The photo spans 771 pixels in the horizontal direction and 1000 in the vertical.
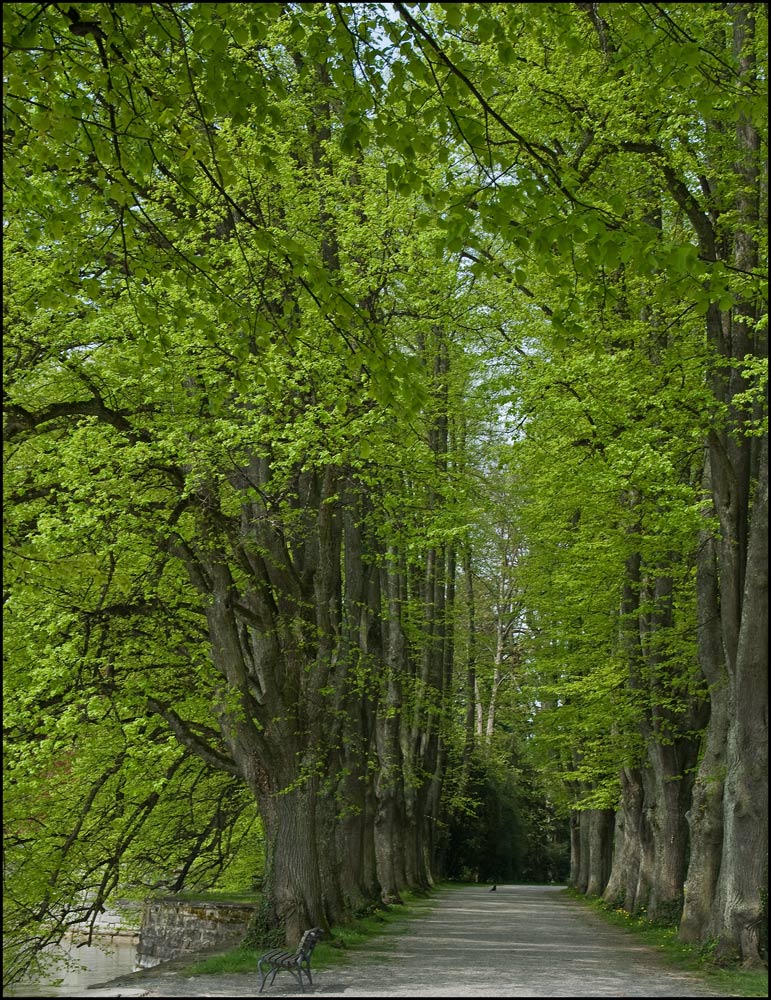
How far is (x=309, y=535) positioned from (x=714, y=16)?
29.7 feet

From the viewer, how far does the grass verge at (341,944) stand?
1423 centimetres

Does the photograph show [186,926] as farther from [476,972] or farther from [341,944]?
[476,972]

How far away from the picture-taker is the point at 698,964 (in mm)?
14547

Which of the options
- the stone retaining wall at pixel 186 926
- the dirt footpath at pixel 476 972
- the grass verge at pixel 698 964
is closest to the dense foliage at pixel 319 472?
the grass verge at pixel 698 964

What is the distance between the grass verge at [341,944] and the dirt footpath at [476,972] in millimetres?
252

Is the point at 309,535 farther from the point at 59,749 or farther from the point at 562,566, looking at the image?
the point at 562,566

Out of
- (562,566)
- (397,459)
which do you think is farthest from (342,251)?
(562,566)

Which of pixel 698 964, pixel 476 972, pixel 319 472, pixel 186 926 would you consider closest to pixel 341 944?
pixel 476 972

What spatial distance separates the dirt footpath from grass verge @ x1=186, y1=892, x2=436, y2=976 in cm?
25

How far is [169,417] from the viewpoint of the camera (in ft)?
46.0

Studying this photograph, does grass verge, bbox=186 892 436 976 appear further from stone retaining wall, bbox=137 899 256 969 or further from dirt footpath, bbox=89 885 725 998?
stone retaining wall, bbox=137 899 256 969

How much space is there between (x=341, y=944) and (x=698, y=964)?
5.19 meters

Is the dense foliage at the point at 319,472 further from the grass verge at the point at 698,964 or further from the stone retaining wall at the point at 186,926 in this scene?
the stone retaining wall at the point at 186,926

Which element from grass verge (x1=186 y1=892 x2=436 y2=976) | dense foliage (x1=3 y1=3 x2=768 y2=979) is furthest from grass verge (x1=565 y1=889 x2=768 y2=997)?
grass verge (x1=186 y1=892 x2=436 y2=976)
